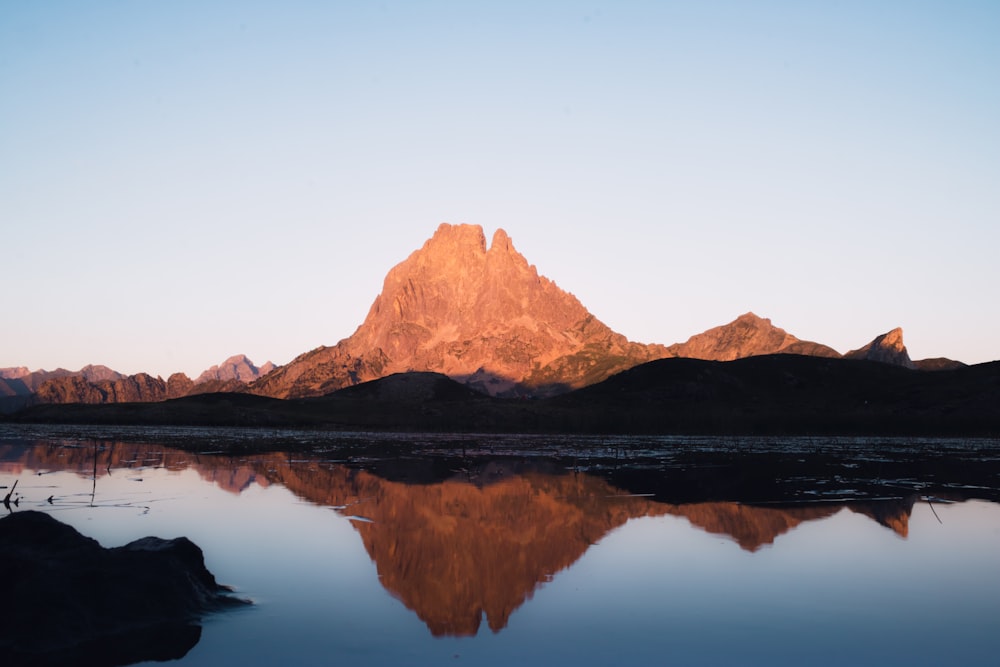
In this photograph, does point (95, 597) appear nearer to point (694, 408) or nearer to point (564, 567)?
point (564, 567)

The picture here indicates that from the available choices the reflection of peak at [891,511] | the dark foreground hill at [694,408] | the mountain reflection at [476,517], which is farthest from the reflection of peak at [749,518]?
the dark foreground hill at [694,408]

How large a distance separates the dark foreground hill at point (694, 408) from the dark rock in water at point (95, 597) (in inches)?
3943

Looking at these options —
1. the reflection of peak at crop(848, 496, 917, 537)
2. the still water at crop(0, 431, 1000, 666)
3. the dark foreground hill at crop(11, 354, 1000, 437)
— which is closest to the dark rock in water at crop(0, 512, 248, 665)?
the still water at crop(0, 431, 1000, 666)

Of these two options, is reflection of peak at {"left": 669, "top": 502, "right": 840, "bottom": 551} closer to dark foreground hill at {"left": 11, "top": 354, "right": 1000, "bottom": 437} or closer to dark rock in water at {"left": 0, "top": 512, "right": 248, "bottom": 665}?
dark rock in water at {"left": 0, "top": 512, "right": 248, "bottom": 665}

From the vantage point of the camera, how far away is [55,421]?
472 feet

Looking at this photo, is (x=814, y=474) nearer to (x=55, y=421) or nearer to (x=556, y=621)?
(x=556, y=621)

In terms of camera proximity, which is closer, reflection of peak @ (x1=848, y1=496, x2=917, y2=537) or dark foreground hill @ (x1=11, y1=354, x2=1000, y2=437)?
reflection of peak @ (x1=848, y1=496, x2=917, y2=537)

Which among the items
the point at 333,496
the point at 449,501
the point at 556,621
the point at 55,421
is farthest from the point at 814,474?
the point at 55,421

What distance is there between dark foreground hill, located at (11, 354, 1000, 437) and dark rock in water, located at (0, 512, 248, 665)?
100 meters

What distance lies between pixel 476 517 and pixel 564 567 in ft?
27.1

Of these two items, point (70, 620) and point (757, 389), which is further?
point (757, 389)

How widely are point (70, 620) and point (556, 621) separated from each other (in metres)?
8.44

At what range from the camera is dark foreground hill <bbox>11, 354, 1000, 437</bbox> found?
400 feet

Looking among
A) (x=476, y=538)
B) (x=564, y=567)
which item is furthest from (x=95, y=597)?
(x=476, y=538)
